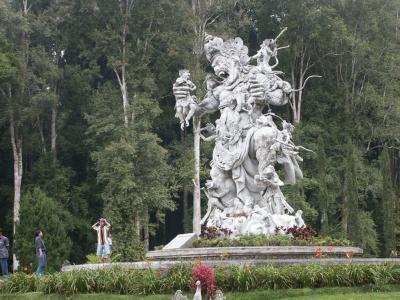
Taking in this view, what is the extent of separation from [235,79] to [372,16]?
19.4 meters

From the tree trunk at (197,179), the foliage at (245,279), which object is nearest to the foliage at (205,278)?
the foliage at (245,279)

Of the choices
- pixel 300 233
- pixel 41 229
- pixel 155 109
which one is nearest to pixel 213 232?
pixel 300 233

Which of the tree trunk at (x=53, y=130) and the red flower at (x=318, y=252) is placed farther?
the tree trunk at (x=53, y=130)

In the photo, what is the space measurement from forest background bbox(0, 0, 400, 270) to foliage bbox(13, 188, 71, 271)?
187mm

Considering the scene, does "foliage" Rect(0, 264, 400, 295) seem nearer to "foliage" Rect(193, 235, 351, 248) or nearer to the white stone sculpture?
"foliage" Rect(193, 235, 351, 248)

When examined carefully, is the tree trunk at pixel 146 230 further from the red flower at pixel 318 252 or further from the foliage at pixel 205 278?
the foliage at pixel 205 278

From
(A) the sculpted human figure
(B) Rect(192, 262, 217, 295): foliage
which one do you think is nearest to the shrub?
(B) Rect(192, 262, 217, 295): foliage

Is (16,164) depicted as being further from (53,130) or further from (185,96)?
(185,96)

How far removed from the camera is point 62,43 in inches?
1400

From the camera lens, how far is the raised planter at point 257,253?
15.4m

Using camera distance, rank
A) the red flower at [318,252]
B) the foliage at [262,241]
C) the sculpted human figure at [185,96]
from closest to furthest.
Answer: the red flower at [318,252] < the foliage at [262,241] < the sculpted human figure at [185,96]

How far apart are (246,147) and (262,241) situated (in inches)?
126

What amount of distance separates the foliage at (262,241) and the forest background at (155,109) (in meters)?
13.8

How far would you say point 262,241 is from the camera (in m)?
16.4
